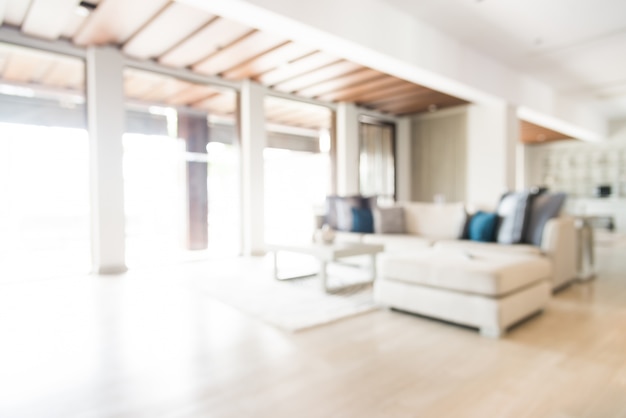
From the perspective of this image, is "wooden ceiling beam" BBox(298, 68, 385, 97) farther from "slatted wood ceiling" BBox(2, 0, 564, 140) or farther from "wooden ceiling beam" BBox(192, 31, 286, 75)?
"wooden ceiling beam" BBox(192, 31, 286, 75)

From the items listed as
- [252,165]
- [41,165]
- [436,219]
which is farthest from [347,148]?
[41,165]

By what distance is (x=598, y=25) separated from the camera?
4.38m

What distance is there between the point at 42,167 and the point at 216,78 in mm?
2591

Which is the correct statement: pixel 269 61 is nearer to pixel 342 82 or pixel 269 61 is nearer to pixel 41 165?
pixel 342 82

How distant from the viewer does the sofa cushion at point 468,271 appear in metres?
2.37

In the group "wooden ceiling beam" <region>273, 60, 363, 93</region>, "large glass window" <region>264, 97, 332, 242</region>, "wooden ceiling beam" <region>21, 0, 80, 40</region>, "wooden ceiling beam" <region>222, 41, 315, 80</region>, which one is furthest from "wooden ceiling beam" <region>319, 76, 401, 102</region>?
"wooden ceiling beam" <region>21, 0, 80, 40</region>

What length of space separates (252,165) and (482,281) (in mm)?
4165

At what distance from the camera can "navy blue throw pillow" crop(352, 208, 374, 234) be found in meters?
5.01

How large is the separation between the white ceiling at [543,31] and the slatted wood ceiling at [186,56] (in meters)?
1.13

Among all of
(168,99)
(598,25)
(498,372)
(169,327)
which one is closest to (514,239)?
(498,372)

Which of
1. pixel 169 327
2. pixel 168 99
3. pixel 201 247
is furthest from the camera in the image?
pixel 201 247

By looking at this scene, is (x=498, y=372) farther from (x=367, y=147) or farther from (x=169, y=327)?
(x=367, y=147)

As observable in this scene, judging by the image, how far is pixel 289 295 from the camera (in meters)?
3.31

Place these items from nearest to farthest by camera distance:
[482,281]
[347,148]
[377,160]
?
[482,281]
[347,148]
[377,160]
